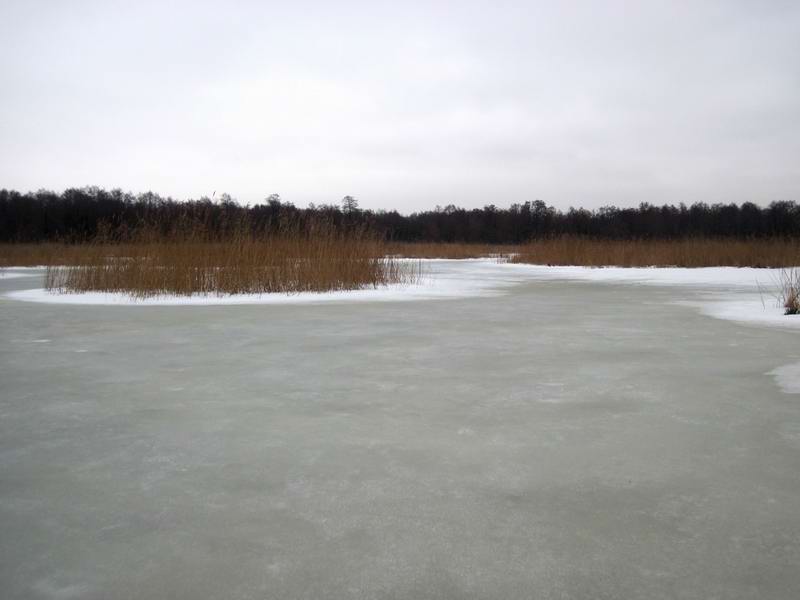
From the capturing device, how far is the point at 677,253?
613 inches

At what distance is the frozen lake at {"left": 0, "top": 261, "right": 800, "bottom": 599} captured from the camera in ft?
3.77

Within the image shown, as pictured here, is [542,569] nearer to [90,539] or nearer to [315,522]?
[315,522]

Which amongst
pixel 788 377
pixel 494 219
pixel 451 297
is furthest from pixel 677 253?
pixel 494 219

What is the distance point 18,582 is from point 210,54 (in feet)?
59.1

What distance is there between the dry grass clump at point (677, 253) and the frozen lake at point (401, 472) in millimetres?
12695

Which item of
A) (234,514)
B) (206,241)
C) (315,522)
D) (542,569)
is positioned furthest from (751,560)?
(206,241)

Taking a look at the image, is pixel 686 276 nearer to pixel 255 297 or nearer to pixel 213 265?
pixel 255 297

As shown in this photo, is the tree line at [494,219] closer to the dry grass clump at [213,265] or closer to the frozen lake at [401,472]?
the dry grass clump at [213,265]

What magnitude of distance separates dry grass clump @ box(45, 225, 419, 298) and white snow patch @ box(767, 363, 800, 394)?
6.73 m

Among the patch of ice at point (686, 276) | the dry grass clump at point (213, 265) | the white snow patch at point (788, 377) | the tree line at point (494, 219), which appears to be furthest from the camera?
the tree line at point (494, 219)

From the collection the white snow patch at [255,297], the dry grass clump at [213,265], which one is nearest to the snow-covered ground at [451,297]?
the white snow patch at [255,297]

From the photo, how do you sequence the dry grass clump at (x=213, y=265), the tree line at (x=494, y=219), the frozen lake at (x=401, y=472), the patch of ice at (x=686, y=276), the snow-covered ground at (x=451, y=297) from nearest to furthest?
the frozen lake at (x=401, y=472), the snow-covered ground at (x=451, y=297), the dry grass clump at (x=213, y=265), the patch of ice at (x=686, y=276), the tree line at (x=494, y=219)

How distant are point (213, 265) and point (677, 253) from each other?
1237 centimetres

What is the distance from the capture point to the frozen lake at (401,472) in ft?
3.77
